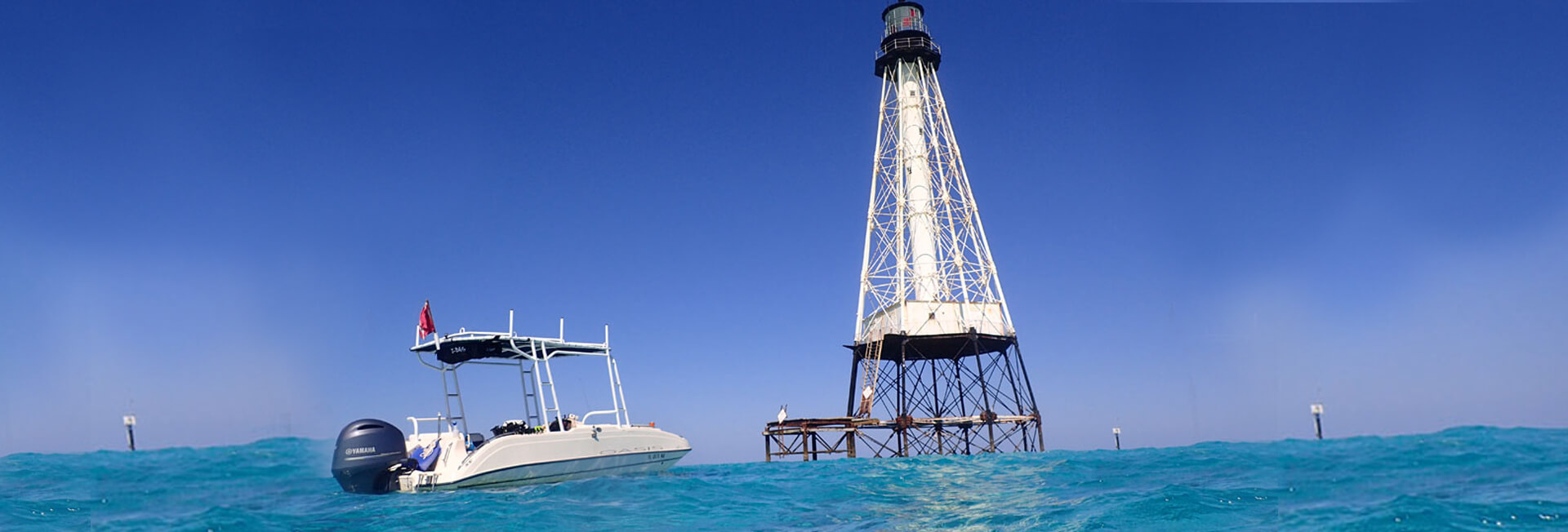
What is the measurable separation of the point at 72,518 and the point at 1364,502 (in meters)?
21.8

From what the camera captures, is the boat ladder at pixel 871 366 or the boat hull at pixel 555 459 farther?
the boat ladder at pixel 871 366

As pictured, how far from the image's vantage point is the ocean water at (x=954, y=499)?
1223cm

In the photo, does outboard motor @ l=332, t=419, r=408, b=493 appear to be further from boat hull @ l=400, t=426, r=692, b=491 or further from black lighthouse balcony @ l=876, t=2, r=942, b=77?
black lighthouse balcony @ l=876, t=2, r=942, b=77

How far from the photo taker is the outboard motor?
19703mm

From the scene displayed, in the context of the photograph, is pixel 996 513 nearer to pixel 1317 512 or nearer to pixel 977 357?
pixel 1317 512

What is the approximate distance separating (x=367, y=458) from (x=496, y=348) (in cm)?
533

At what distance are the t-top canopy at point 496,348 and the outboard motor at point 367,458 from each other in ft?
11.5

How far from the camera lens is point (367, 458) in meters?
19.8

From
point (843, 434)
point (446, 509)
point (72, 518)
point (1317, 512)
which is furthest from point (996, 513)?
point (843, 434)

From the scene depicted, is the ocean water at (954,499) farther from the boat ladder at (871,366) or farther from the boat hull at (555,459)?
the boat ladder at (871,366)

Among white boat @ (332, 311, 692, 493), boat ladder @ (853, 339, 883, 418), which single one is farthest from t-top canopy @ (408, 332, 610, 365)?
boat ladder @ (853, 339, 883, 418)

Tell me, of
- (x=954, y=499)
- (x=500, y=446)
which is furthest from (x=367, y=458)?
(x=954, y=499)

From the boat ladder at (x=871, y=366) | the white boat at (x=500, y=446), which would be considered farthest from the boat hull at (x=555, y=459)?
the boat ladder at (x=871, y=366)

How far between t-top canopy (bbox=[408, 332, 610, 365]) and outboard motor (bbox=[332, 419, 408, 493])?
3.49 m
